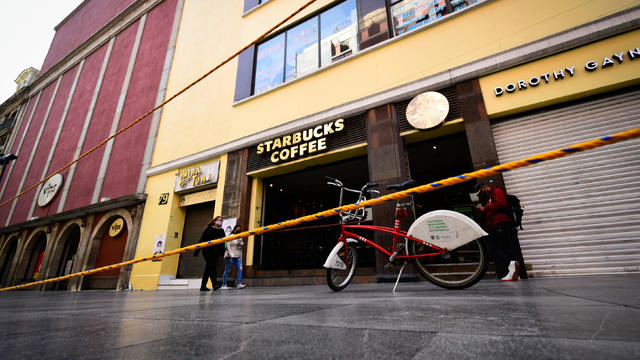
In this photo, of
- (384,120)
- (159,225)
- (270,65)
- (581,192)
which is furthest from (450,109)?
(159,225)

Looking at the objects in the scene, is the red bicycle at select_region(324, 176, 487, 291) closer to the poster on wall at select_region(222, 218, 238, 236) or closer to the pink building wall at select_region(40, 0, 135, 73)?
the poster on wall at select_region(222, 218, 238, 236)

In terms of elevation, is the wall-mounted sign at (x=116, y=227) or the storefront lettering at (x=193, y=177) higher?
the storefront lettering at (x=193, y=177)

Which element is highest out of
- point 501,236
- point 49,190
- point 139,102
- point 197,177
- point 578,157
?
point 139,102

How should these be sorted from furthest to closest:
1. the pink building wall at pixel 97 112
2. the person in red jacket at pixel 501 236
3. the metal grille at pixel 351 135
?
the pink building wall at pixel 97 112 → the metal grille at pixel 351 135 → the person in red jacket at pixel 501 236

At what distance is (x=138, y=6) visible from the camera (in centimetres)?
1753

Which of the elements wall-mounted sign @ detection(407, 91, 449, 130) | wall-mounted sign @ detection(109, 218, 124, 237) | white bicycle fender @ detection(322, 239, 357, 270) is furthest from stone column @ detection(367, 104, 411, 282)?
wall-mounted sign @ detection(109, 218, 124, 237)

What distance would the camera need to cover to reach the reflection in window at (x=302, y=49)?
33.3 feet

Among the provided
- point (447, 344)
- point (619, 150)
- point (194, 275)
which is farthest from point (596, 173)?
point (194, 275)

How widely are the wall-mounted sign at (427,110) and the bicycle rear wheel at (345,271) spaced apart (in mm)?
4252

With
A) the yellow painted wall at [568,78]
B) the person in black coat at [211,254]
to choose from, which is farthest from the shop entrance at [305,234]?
the yellow painted wall at [568,78]

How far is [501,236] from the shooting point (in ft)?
17.0

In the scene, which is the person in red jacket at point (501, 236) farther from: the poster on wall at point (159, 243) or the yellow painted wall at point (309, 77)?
the poster on wall at point (159, 243)

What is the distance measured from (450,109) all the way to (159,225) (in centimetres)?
1153

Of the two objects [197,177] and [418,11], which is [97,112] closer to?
[197,177]
